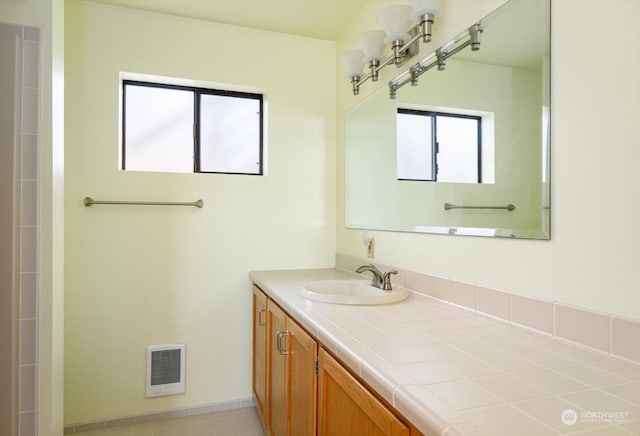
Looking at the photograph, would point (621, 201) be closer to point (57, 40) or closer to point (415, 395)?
point (415, 395)

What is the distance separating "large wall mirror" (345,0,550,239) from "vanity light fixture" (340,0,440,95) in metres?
0.12

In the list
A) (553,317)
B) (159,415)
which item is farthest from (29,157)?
(553,317)

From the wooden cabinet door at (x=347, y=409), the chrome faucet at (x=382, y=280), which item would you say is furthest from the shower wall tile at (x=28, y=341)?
the chrome faucet at (x=382, y=280)

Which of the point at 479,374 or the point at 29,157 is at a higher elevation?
the point at 29,157

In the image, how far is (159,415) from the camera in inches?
84.0

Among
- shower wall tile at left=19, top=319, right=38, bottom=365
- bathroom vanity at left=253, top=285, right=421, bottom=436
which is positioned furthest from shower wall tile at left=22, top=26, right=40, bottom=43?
bathroom vanity at left=253, top=285, right=421, bottom=436

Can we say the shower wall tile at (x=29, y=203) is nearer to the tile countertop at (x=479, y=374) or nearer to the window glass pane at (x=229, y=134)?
the window glass pane at (x=229, y=134)

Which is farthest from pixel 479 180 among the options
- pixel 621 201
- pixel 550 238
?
pixel 621 201

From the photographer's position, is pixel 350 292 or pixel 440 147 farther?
pixel 350 292

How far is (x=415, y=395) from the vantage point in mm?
674

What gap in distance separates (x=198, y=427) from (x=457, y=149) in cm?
199

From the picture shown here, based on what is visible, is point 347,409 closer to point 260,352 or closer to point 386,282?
point 386,282

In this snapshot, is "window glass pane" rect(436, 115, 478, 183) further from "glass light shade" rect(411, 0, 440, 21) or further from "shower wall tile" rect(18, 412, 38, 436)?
"shower wall tile" rect(18, 412, 38, 436)

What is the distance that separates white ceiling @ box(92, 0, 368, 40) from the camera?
2.05 meters
